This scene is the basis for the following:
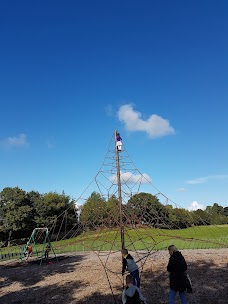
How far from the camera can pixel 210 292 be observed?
31.2ft

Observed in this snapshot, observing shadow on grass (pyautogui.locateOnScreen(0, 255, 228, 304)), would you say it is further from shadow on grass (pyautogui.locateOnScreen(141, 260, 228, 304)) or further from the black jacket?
the black jacket

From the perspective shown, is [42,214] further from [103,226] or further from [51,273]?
[103,226]

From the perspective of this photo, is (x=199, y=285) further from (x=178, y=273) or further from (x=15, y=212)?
(x=15, y=212)

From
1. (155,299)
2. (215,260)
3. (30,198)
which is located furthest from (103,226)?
(30,198)

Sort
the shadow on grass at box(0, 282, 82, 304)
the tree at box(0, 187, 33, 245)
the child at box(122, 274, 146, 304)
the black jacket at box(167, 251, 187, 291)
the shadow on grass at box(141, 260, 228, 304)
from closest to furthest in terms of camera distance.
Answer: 1. the child at box(122, 274, 146, 304)
2. the black jacket at box(167, 251, 187, 291)
3. the shadow on grass at box(141, 260, 228, 304)
4. the shadow on grass at box(0, 282, 82, 304)
5. the tree at box(0, 187, 33, 245)

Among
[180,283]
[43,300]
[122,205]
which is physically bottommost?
[43,300]

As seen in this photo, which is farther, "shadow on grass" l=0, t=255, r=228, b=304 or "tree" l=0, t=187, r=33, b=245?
"tree" l=0, t=187, r=33, b=245

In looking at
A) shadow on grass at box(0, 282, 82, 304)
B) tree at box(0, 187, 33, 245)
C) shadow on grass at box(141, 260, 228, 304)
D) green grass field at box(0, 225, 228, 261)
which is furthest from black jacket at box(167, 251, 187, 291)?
tree at box(0, 187, 33, 245)

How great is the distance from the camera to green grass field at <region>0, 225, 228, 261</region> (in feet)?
29.6

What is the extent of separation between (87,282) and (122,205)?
482cm

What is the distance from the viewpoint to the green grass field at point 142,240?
9.01 m

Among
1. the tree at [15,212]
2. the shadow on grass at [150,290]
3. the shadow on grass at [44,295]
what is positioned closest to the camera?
the shadow on grass at [150,290]

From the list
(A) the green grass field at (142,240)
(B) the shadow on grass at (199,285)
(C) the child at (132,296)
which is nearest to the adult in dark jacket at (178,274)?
(A) the green grass field at (142,240)

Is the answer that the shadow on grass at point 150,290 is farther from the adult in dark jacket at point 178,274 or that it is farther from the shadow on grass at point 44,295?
the adult in dark jacket at point 178,274
